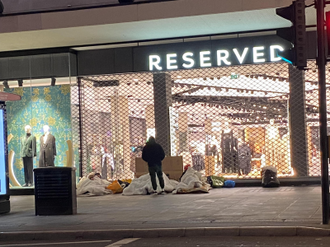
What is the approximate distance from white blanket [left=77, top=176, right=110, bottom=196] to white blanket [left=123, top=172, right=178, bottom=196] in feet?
2.64

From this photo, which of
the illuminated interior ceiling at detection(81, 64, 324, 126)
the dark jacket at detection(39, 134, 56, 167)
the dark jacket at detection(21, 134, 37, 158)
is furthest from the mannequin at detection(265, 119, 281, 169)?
the dark jacket at detection(21, 134, 37, 158)

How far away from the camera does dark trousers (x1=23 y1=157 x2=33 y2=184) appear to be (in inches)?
731

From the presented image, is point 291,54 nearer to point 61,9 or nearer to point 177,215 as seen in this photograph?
point 177,215

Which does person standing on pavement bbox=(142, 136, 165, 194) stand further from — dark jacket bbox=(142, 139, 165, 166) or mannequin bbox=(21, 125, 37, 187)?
mannequin bbox=(21, 125, 37, 187)

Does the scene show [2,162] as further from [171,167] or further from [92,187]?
[171,167]

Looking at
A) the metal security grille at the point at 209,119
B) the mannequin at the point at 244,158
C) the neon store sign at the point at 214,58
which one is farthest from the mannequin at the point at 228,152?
the neon store sign at the point at 214,58

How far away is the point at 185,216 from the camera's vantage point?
10.7m

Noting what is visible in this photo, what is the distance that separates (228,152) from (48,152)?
18.7 ft

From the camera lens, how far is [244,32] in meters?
17.5

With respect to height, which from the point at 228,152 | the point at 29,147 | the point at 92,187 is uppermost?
the point at 29,147

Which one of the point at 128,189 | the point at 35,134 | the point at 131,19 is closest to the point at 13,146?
the point at 35,134

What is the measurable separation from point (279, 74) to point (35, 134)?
800 centimetres

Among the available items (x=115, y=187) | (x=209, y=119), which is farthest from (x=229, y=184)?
(x=115, y=187)

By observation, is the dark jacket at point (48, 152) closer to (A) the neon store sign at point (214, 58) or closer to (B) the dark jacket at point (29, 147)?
(B) the dark jacket at point (29, 147)
